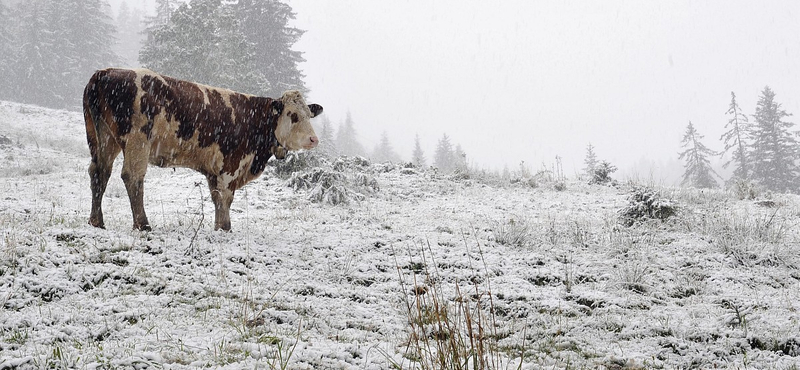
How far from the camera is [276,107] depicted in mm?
6812

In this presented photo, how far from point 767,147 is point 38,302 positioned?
125ft

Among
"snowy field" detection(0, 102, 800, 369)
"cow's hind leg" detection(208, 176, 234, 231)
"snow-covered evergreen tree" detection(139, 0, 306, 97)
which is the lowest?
"snowy field" detection(0, 102, 800, 369)

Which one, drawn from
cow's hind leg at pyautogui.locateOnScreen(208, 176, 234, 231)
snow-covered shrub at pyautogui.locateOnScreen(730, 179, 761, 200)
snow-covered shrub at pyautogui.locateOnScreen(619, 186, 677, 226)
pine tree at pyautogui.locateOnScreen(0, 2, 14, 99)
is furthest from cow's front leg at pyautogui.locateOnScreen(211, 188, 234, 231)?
pine tree at pyautogui.locateOnScreen(0, 2, 14, 99)

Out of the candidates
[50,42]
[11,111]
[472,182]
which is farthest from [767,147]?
[50,42]

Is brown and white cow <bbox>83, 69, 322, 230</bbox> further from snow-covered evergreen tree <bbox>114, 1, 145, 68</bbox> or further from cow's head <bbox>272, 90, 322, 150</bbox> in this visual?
snow-covered evergreen tree <bbox>114, 1, 145, 68</bbox>

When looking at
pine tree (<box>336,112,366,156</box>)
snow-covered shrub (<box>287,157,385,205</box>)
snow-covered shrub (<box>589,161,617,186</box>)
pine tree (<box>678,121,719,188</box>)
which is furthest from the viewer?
pine tree (<box>336,112,366,156</box>)

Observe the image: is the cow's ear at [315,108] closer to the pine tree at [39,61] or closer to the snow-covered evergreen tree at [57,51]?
the snow-covered evergreen tree at [57,51]

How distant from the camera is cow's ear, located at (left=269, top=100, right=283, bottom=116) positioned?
679 centimetres

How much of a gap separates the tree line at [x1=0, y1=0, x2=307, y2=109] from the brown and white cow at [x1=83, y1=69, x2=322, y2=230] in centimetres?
1728

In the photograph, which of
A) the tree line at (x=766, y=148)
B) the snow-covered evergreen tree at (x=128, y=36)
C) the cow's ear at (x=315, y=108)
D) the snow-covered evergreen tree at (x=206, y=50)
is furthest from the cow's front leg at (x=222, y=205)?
the snow-covered evergreen tree at (x=128, y=36)

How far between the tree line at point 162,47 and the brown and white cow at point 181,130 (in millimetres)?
17282

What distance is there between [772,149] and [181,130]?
120 feet

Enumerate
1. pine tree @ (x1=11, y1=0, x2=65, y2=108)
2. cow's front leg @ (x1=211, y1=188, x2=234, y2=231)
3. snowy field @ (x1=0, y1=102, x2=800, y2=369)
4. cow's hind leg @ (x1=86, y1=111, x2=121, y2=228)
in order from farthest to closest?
pine tree @ (x1=11, y1=0, x2=65, y2=108)
cow's front leg @ (x1=211, y1=188, x2=234, y2=231)
cow's hind leg @ (x1=86, y1=111, x2=121, y2=228)
snowy field @ (x1=0, y1=102, x2=800, y2=369)

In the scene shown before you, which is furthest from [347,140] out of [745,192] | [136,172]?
[136,172]
